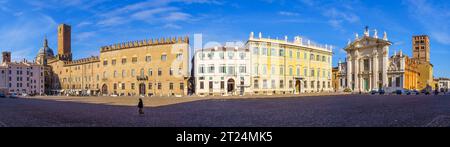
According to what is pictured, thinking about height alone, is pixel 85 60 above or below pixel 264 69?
above

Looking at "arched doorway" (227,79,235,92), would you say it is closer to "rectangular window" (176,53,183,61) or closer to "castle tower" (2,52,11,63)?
"rectangular window" (176,53,183,61)

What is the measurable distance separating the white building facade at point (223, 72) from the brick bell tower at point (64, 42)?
67887 mm

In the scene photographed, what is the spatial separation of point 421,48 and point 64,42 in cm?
11461

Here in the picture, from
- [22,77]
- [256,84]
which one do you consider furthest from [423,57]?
[22,77]

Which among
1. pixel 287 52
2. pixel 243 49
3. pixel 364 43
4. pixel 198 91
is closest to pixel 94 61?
pixel 198 91

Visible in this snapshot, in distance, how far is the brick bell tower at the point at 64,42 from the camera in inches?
4058

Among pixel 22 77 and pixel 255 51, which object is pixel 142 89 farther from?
pixel 22 77

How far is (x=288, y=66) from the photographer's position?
61.6 meters

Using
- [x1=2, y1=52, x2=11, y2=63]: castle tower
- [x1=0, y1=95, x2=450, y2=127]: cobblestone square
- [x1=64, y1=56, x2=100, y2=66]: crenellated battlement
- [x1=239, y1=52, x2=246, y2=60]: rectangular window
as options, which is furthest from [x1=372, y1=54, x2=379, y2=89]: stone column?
[x1=2, y1=52, x2=11, y2=63]: castle tower

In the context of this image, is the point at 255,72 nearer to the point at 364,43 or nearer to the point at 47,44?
the point at 364,43

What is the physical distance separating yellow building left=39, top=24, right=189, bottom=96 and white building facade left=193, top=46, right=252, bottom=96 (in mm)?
4442

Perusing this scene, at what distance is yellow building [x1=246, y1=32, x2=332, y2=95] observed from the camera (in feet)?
185
